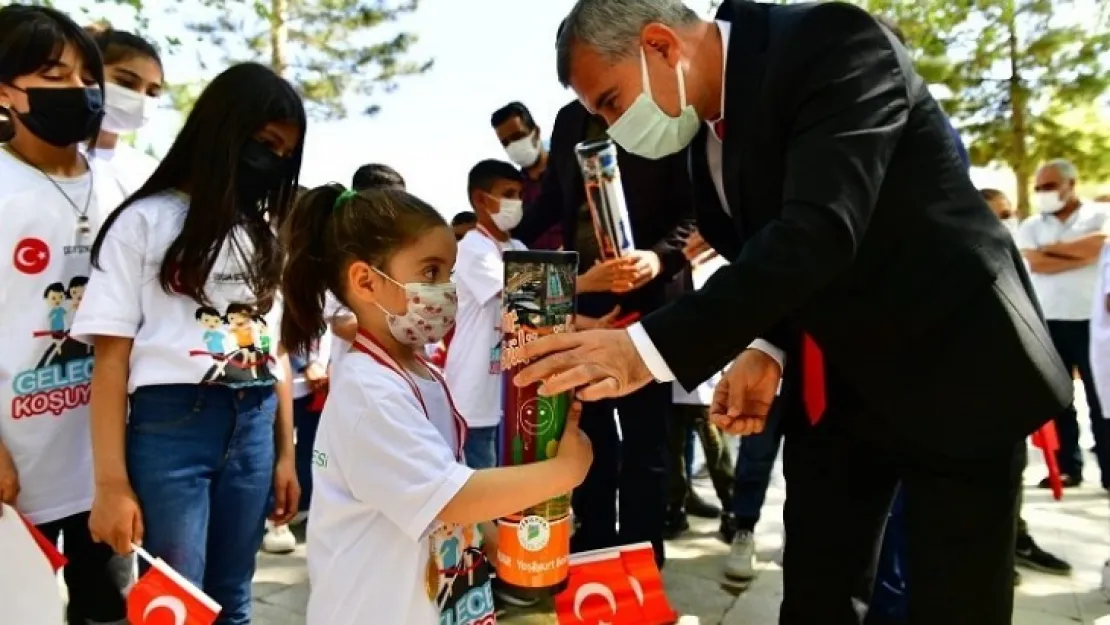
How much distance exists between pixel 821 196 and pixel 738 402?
0.72 meters

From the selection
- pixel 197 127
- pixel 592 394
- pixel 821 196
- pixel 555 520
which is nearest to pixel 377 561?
pixel 555 520

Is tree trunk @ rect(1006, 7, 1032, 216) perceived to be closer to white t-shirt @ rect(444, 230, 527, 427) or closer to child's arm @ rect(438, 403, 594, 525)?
white t-shirt @ rect(444, 230, 527, 427)

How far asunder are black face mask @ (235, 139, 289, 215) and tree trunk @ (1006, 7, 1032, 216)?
45.9ft

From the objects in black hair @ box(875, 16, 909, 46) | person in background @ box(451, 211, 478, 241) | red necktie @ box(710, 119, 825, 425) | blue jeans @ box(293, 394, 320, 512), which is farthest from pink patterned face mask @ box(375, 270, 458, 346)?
person in background @ box(451, 211, 478, 241)

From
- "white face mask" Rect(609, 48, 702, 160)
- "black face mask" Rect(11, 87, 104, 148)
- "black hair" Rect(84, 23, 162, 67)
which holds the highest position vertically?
"black hair" Rect(84, 23, 162, 67)

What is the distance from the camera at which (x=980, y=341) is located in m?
1.43

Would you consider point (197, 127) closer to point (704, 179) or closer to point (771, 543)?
point (704, 179)

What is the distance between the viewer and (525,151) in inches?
167

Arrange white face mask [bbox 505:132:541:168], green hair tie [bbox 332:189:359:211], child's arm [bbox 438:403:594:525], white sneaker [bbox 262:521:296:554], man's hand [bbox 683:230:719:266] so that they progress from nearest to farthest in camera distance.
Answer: child's arm [bbox 438:403:594:525] → green hair tie [bbox 332:189:359:211] → man's hand [bbox 683:230:719:266] → white sneaker [bbox 262:521:296:554] → white face mask [bbox 505:132:541:168]

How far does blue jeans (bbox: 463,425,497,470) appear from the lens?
346cm

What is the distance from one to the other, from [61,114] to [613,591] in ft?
5.42

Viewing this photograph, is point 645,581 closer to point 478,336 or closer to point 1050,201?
point 478,336

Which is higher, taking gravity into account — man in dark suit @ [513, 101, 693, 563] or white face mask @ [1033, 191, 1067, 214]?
white face mask @ [1033, 191, 1067, 214]

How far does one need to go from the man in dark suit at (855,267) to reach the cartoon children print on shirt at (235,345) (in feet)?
3.04
